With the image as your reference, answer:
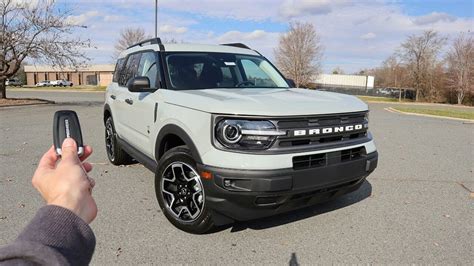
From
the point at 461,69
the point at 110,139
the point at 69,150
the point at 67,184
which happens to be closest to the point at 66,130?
the point at 69,150

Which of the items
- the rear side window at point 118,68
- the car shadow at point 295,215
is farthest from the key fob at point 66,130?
the rear side window at point 118,68

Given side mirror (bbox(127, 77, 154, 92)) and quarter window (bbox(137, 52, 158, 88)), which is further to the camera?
quarter window (bbox(137, 52, 158, 88))

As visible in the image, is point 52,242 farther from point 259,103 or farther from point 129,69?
point 129,69

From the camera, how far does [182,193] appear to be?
364 cm

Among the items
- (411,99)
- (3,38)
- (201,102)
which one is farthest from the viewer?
(411,99)

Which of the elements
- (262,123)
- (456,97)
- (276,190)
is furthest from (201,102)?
(456,97)

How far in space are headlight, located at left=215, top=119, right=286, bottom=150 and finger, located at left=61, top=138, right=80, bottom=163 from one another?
6.08 ft

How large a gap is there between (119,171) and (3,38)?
15.0 meters

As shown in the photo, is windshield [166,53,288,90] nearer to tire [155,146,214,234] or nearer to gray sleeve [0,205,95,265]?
tire [155,146,214,234]

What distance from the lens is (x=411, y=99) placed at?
42.7 meters

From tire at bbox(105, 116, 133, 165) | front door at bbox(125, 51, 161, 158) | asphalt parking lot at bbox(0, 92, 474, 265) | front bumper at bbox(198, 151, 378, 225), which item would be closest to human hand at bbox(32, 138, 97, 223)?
front bumper at bbox(198, 151, 378, 225)

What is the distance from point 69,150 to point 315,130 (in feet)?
7.76

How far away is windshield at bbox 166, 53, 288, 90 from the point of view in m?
4.30

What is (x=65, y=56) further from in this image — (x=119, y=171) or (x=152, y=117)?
(x=152, y=117)
